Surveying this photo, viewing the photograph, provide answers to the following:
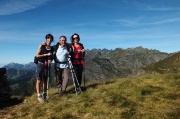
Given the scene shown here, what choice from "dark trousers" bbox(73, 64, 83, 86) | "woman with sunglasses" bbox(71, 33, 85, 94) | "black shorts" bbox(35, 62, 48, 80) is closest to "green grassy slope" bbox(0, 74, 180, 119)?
"dark trousers" bbox(73, 64, 83, 86)

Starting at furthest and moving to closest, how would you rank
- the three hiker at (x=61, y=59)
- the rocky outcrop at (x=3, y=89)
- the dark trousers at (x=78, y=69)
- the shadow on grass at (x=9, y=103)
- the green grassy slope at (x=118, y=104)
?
1. the rocky outcrop at (x=3, y=89)
2. the shadow on grass at (x=9, y=103)
3. the dark trousers at (x=78, y=69)
4. the three hiker at (x=61, y=59)
5. the green grassy slope at (x=118, y=104)

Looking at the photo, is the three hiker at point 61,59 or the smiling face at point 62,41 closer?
the three hiker at point 61,59

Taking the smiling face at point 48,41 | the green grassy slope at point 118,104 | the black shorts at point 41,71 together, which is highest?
the smiling face at point 48,41

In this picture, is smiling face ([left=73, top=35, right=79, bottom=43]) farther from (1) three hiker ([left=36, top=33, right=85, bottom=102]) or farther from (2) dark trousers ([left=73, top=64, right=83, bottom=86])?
(2) dark trousers ([left=73, top=64, right=83, bottom=86])

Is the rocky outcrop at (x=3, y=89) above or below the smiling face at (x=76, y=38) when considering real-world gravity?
below

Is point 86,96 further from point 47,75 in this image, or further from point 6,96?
point 6,96

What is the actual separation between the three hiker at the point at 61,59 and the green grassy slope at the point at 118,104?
4.26 feet

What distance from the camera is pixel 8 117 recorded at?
13.7 metres

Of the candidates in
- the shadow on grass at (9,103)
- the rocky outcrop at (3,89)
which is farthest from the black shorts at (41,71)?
the rocky outcrop at (3,89)

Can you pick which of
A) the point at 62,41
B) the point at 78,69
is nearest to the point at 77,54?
the point at 78,69

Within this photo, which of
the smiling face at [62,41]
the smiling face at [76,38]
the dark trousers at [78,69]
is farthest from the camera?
the dark trousers at [78,69]

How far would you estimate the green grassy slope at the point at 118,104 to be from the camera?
1163 cm

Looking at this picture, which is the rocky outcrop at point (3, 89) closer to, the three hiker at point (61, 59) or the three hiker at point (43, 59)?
the three hiker at point (61, 59)

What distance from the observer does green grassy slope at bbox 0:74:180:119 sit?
1163cm
